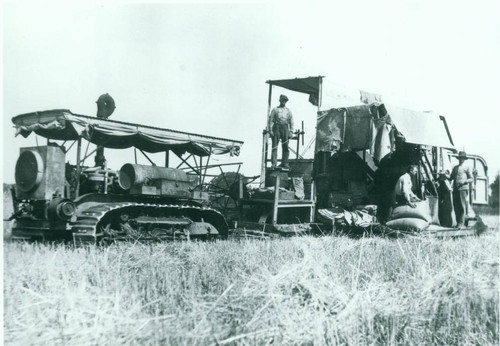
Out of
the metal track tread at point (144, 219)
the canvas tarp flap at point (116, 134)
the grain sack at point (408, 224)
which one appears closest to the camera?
the metal track tread at point (144, 219)

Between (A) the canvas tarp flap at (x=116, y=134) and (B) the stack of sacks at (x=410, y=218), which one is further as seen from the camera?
(B) the stack of sacks at (x=410, y=218)

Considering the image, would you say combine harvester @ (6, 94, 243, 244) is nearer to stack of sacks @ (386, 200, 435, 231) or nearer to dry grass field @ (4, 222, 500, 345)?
dry grass field @ (4, 222, 500, 345)

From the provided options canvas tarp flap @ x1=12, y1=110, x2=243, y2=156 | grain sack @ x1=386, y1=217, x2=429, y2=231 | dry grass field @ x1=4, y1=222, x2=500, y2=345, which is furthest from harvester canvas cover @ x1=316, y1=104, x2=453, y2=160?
dry grass field @ x1=4, y1=222, x2=500, y2=345

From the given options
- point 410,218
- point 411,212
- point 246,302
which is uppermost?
point 411,212

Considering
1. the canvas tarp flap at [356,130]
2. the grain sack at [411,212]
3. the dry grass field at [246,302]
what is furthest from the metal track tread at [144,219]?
the grain sack at [411,212]

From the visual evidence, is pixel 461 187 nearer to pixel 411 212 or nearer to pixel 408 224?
pixel 411 212

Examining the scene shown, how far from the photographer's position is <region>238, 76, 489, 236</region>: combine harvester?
11797mm

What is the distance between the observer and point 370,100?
1452cm

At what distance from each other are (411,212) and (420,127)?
94.4 inches

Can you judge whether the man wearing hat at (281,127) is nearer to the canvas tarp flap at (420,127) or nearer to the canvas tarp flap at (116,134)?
the canvas tarp flap at (116,134)

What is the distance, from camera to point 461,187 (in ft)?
42.1

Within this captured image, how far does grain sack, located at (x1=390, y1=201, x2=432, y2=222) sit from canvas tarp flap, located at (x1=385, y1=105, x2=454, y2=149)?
62.6 inches

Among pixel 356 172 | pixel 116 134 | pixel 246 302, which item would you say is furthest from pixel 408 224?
pixel 246 302

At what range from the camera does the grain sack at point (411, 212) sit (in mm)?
11570
